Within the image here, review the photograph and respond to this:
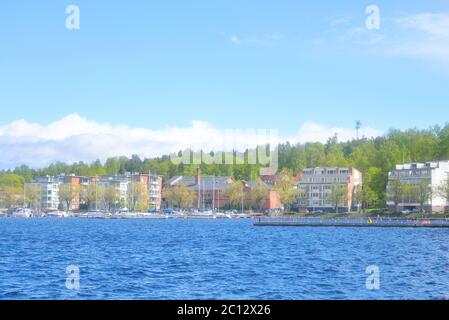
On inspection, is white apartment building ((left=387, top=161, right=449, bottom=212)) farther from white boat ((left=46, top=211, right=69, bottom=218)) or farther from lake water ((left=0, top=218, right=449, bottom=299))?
white boat ((left=46, top=211, right=69, bottom=218))

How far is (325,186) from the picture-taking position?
167 meters

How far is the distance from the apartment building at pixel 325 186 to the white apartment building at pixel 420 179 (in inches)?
466

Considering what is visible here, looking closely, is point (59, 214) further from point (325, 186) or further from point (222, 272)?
point (222, 272)

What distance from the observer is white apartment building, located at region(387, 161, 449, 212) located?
14088 centimetres

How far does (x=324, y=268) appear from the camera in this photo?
42781mm

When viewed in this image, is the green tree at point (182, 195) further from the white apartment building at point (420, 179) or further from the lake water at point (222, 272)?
the lake water at point (222, 272)

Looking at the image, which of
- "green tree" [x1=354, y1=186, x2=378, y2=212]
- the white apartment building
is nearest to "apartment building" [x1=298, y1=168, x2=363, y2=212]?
"green tree" [x1=354, y1=186, x2=378, y2=212]

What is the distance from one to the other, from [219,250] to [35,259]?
53.5ft

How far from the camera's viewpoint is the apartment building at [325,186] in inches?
6319

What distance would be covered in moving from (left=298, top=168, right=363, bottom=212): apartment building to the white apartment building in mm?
Answer: 11828

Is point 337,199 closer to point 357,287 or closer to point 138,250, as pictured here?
point 138,250

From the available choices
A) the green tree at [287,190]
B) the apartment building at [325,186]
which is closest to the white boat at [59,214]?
the green tree at [287,190]
